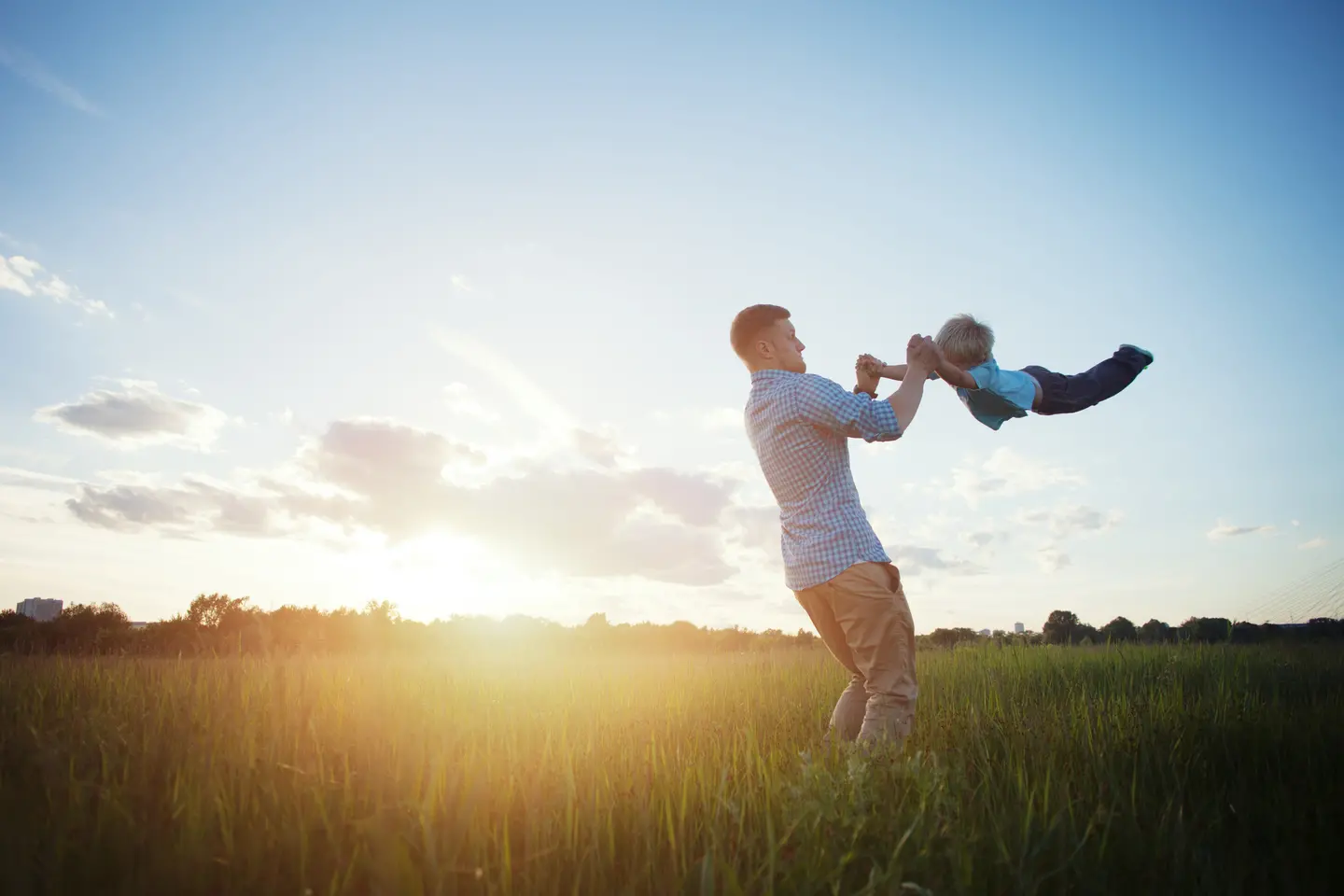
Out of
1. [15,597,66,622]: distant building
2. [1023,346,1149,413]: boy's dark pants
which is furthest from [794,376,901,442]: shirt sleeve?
[15,597,66,622]: distant building

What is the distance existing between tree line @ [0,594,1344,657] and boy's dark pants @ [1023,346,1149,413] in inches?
298

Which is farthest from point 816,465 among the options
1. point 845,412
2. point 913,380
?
point 913,380

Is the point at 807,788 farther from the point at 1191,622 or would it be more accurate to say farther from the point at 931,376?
the point at 1191,622

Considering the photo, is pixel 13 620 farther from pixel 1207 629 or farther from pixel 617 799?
pixel 1207 629

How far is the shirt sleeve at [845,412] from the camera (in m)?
4.16

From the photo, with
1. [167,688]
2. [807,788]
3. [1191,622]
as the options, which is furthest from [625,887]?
[1191,622]

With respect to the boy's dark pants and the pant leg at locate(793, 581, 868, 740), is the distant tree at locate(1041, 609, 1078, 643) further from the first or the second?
the pant leg at locate(793, 581, 868, 740)

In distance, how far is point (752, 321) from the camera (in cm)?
475

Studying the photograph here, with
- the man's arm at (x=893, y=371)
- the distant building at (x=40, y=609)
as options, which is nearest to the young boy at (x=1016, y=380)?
the man's arm at (x=893, y=371)

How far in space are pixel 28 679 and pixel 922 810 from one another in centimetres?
713

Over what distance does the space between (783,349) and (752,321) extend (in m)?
0.27

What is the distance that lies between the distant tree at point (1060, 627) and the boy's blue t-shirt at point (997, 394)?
9.55 metres

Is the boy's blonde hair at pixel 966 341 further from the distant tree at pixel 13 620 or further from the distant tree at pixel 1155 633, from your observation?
the distant tree at pixel 13 620

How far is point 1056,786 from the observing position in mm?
3422
